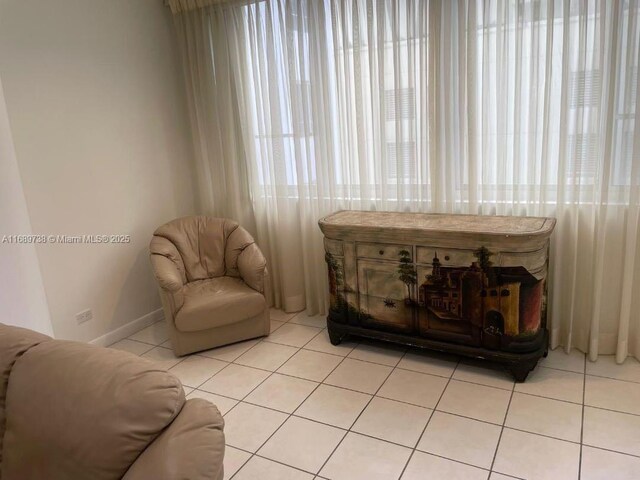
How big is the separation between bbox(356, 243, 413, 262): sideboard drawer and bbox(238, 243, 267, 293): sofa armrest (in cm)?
73

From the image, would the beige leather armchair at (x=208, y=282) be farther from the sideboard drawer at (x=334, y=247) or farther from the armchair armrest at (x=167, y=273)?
the sideboard drawer at (x=334, y=247)

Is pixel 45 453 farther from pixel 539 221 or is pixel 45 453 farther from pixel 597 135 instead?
pixel 597 135

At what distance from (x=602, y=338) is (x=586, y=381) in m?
0.39

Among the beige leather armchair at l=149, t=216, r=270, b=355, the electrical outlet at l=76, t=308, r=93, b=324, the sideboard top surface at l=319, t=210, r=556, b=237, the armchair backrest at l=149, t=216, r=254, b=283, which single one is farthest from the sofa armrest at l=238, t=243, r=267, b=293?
the electrical outlet at l=76, t=308, r=93, b=324

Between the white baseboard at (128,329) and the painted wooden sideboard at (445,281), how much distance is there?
1637 mm

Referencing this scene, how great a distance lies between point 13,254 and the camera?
2451 millimetres

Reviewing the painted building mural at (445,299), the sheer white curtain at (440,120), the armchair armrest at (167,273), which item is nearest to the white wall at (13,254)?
the armchair armrest at (167,273)

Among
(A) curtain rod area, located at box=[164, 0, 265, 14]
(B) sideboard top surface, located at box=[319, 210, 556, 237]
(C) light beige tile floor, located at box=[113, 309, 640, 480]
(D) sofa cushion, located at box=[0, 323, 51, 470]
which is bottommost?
(C) light beige tile floor, located at box=[113, 309, 640, 480]

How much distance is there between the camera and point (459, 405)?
2.53m

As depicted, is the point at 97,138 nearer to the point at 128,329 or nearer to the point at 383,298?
the point at 128,329

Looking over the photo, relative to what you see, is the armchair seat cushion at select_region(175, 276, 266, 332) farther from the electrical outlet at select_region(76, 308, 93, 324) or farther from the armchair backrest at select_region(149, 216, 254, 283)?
the electrical outlet at select_region(76, 308, 93, 324)

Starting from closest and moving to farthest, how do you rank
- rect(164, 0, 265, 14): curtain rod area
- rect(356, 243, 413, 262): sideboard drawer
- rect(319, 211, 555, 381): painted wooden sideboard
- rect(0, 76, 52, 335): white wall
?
1. rect(0, 76, 52, 335): white wall
2. rect(319, 211, 555, 381): painted wooden sideboard
3. rect(356, 243, 413, 262): sideboard drawer
4. rect(164, 0, 265, 14): curtain rod area

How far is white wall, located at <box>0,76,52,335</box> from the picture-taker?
2420mm

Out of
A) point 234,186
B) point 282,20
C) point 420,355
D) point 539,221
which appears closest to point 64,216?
point 234,186
